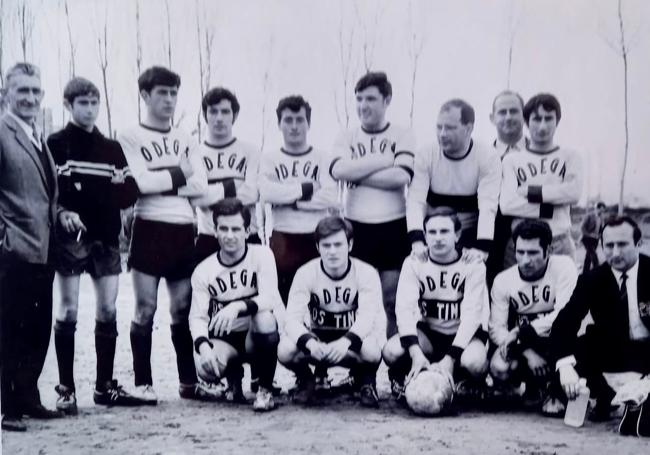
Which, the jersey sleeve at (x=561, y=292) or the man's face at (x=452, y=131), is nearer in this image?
the jersey sleeve at (x=561, y=292)

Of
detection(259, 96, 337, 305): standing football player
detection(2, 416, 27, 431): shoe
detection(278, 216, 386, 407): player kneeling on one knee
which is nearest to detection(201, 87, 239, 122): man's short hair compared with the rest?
detection(259, 96, 337, 305): standing football player

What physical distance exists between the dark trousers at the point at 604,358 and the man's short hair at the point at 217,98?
1.54m

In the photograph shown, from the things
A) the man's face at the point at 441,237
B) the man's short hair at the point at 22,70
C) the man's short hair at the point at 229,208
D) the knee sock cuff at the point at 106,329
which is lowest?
the knee sock cuff at the point at 106,329

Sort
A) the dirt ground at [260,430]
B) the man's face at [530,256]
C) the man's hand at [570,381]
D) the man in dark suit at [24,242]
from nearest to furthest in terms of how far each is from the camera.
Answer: the dirt ground at [260,430] → the man's hand at [570,381] → the man in dark suit at [24,242] → the man's face at [530,256]

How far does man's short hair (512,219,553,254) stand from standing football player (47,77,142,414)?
1464 millimetres

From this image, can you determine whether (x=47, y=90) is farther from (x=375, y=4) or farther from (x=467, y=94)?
(x=467, y=94)

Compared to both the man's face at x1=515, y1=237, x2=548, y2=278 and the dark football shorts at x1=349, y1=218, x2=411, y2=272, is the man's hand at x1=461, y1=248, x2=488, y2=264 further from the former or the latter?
the dark football shorts at x1=349, y1=218, x2=411, y2=272

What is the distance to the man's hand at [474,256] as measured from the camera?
2875mm

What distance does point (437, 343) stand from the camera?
9.46 feet

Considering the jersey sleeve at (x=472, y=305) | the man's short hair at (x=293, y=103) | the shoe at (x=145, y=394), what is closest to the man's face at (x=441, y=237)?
the jersey sleeve at (x=472, y=305)

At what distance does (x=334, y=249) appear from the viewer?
285cm

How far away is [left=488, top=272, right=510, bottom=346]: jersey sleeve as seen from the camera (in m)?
2.86

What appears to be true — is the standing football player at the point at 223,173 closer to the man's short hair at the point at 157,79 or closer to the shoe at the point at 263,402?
the man's short hair at the point at 157,79

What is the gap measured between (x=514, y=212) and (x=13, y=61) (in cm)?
196
